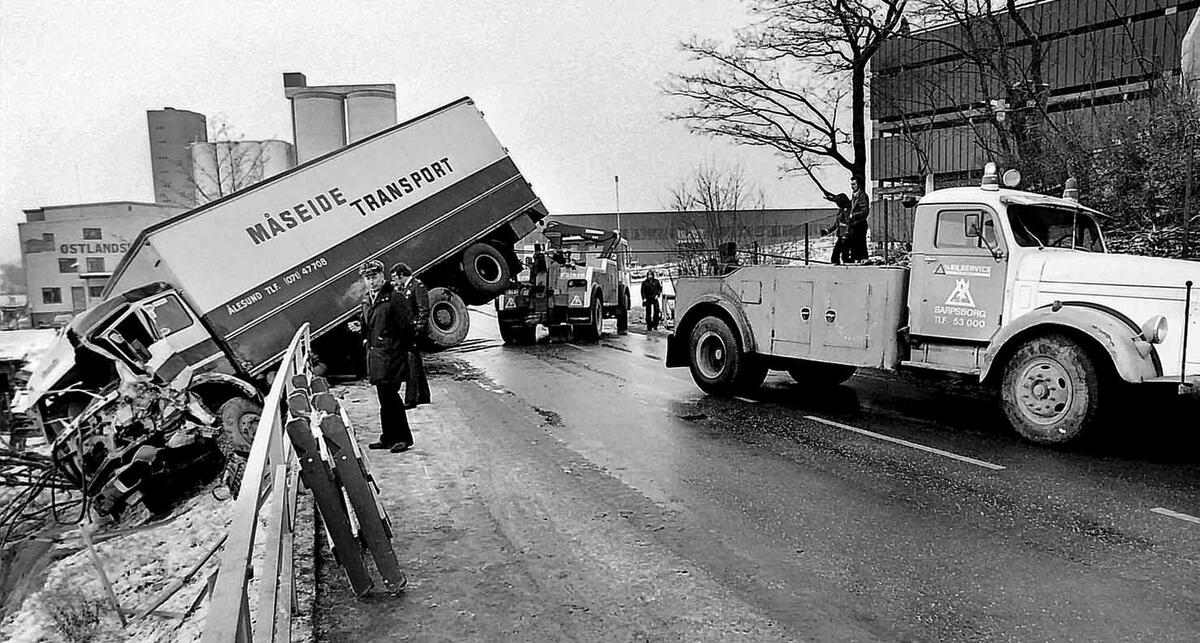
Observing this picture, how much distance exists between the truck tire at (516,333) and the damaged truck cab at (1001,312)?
8374 mm

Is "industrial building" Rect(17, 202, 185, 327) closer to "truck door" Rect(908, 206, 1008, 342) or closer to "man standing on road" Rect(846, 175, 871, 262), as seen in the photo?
"man standing on road" Rect(846, 175, 871, 262)

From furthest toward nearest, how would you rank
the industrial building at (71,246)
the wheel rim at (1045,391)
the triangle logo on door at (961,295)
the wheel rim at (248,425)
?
the industrial building at (71,246) < the wheel rim at (248,425) < the triangle logo on door at (961,295) < the wheel rim at (1045,391)

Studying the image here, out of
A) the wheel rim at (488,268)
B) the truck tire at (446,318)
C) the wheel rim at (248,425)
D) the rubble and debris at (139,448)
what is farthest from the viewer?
the wheel rim at (488,268)

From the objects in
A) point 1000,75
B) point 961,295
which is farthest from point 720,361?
point 1000,75

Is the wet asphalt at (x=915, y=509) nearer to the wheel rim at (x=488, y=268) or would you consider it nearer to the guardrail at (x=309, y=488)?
the guardrail at (x=309, y=488)

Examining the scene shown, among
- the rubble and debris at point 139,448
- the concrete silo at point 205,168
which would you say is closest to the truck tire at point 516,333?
the rubble and debris at point 139,448

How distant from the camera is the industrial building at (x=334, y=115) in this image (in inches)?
1499

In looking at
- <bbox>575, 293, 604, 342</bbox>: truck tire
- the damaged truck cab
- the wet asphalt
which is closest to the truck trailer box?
<bbox>575, 293, 604, 342</bbox>: truck tire

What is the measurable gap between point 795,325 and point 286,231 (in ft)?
25.4

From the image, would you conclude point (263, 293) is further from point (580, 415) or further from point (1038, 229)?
point (1038, 229)

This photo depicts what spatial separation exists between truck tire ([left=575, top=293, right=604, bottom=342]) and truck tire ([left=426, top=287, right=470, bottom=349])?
11.6ft

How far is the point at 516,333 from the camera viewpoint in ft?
60.1

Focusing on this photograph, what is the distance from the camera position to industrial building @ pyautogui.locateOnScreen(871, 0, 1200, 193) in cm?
1577

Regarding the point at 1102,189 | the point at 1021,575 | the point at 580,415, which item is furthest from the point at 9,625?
the point at 1102,189
